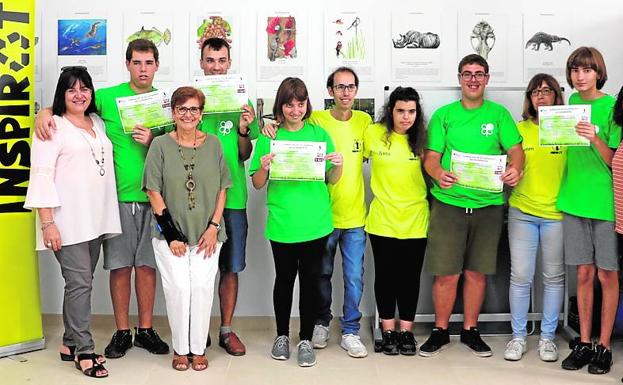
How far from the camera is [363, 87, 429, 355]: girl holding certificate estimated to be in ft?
13.1

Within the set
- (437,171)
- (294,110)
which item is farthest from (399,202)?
(294,110)

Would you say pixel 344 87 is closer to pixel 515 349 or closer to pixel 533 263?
pixel 533 263

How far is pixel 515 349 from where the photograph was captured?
404 cm

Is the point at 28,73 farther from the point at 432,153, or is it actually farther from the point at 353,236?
the point at 432,153

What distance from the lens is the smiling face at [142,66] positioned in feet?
13.0

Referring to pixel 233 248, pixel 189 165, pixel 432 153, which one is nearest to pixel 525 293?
pixel 432 153

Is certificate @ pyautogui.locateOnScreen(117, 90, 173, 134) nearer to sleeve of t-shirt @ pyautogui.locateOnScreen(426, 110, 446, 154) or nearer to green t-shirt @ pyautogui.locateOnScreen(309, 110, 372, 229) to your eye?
green t-shirt @ pyautogui.locateOnScreen(309, 110, 372, 229)

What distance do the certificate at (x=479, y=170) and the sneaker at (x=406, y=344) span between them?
0.91 m

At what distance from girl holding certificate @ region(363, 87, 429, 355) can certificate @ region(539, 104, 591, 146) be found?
631mm

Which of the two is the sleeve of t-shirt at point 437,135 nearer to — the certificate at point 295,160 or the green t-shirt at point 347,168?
the green t-shirt at point 347,168

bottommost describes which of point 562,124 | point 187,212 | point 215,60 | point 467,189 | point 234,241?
point 234,241

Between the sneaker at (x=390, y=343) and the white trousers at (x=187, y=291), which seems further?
the sneaker at (x=390, y=343)

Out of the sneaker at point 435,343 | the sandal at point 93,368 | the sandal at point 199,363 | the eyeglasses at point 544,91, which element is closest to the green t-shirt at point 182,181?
the sandal at point 199,363

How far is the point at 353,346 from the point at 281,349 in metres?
0.41
